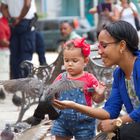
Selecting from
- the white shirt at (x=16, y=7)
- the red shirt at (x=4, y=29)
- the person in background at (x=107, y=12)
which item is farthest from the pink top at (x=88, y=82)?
the person in background at (x=107, y=12)

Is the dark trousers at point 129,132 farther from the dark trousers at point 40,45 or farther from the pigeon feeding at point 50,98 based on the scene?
the dark trousers at point 40,45

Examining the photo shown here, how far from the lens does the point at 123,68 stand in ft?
14.7

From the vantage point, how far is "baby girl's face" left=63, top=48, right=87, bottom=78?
517 centimetres

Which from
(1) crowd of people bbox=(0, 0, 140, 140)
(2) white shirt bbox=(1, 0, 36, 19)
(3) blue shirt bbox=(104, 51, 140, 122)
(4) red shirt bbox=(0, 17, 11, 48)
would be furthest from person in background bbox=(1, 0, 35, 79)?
(3) blue shirt bbox=(104, 51, 140, 122)

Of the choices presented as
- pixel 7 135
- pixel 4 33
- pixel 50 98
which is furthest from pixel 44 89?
pixel 4 33

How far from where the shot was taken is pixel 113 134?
432 cm

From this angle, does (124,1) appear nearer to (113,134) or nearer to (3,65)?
(3,65)

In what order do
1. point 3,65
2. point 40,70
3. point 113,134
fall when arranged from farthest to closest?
point 3,65
point 40,70
point 113,134

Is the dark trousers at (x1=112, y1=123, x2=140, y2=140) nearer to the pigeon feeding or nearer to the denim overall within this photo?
the pigeon feeding

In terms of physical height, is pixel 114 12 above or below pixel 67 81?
below

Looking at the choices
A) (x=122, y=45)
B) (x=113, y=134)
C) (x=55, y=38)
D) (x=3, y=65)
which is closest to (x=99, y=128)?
(x=113, y=134)

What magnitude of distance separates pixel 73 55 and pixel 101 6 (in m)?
7.64

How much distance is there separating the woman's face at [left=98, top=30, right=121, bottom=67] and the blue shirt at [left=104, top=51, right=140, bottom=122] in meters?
0.13

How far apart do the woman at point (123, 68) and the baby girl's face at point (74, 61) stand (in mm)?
686
